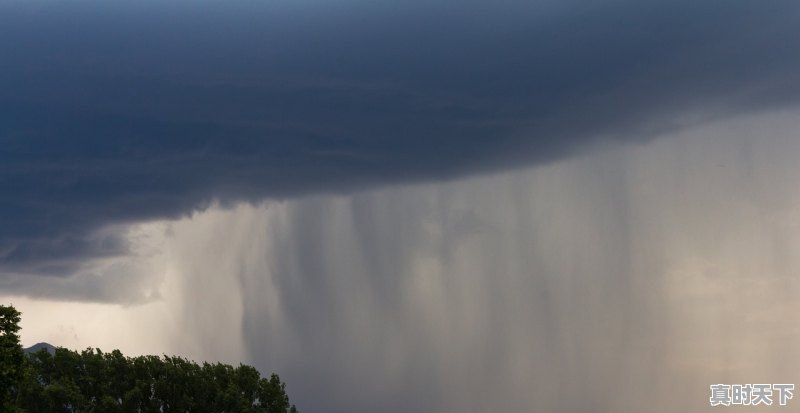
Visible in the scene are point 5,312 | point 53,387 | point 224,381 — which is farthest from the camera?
point 224,381

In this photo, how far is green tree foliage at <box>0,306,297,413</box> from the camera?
117 metres

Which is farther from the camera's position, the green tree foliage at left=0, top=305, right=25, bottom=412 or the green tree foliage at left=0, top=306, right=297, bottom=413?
the green tree foliage at left=0, top=306, right=297, bottom=413

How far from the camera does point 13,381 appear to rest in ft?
243

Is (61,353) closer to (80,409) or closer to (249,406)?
(80,409)

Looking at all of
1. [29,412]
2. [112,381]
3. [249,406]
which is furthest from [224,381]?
[29,412]

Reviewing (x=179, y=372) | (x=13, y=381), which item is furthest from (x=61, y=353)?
(x=13, y=381)

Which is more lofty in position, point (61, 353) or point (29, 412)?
point (61, 353)

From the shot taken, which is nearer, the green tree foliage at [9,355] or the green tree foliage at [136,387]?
the green tree foliage at [9,355]

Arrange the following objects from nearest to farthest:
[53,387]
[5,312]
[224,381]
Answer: [5,312] < [53,387] < [224,381]

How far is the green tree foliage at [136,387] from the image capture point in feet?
383

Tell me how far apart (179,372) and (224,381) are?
259 inches

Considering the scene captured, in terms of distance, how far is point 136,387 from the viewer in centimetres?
11694

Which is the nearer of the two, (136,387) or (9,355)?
(9,355)

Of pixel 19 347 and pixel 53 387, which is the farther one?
pixel 53 387
